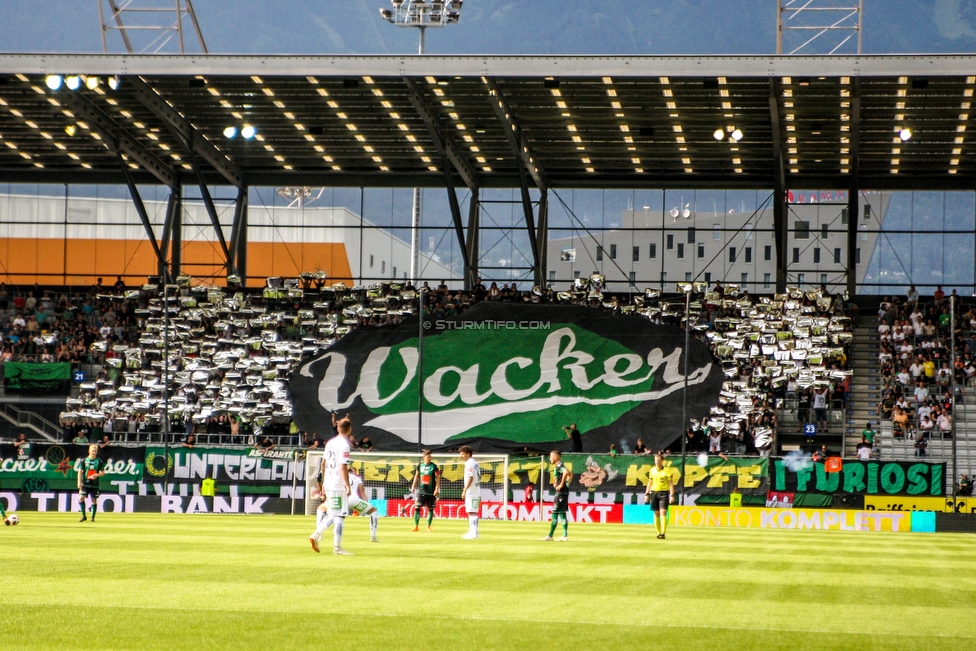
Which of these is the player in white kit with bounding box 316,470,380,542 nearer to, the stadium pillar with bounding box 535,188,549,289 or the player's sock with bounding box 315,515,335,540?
the player's sock with bounding box 315,515,335,540

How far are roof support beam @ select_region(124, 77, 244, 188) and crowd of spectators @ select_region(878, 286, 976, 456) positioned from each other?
27.9 metres

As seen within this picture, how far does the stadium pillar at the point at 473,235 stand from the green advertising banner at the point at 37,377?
54.9 ft

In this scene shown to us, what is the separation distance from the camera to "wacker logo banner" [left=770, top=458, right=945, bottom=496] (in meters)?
36.1

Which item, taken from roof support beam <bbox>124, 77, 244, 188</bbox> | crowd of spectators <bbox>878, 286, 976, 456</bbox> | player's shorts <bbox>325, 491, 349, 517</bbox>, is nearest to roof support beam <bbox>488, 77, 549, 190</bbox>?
roof support beam <bbox>124, 77, 244, 188</bbox>

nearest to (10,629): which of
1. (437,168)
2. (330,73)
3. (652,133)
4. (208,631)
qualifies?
(208,631)

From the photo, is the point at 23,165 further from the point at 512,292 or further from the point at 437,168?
the point at 512,292

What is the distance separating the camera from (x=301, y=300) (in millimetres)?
51312

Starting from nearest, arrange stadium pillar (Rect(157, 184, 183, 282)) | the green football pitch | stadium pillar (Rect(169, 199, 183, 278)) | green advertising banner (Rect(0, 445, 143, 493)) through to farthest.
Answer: the green football pitch < green advertising banner (Rect(0, 445, 143, 493)) < stadium pillar (Rect(157, 184, 183, 282)) < stadium pillar (Rect(169, 199, 183, 278))

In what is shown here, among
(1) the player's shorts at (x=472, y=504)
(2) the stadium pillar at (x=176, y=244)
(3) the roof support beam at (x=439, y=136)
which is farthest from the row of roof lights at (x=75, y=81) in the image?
(1) the player's shorts at (x=472, y=504)

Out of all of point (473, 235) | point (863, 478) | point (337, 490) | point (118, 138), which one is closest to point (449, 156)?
point (473, 235)

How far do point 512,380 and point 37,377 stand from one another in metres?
18.9

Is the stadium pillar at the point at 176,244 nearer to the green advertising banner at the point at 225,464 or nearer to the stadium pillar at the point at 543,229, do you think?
the stadium pillar at the point at 543,229

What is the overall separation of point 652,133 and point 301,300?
628 inches

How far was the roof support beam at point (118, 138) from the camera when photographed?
45375mm
